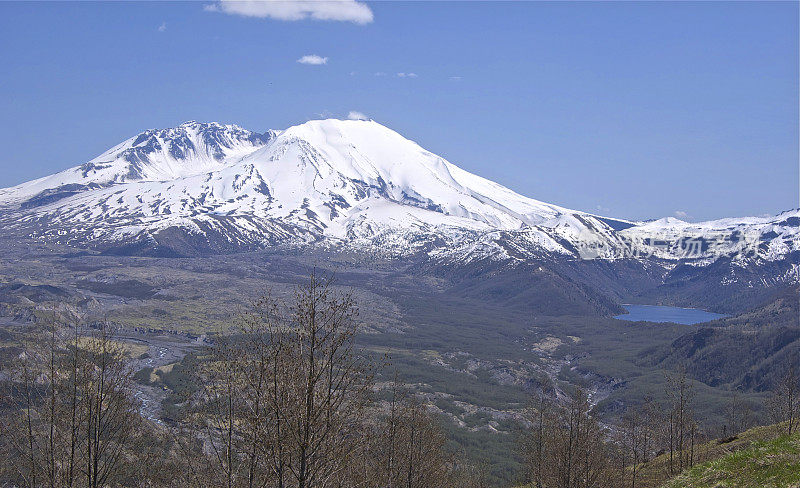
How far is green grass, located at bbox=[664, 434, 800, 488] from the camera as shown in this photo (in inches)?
761

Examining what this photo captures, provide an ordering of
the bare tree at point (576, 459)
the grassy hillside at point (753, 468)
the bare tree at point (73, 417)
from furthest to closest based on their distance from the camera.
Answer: the bare tree at point (576, 459) → the bare tree at point (73, 417) → the grassy hillside at point (753, 468)

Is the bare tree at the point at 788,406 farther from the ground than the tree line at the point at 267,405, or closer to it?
closer to it

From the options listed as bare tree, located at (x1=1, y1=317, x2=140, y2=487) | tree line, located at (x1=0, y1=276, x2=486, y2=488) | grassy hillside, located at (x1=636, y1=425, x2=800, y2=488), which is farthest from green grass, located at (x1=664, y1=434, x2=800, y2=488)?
bare tree, located at (x1=1, y1=317, x2=140, y2=487)

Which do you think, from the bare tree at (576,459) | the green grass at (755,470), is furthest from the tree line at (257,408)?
the bare tree at (576,459)

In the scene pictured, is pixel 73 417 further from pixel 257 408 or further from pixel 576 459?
pixel 576 459

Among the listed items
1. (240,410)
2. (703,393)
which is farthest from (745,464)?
(703,393)

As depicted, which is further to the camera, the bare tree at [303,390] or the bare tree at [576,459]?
the bare tree at [576,459]

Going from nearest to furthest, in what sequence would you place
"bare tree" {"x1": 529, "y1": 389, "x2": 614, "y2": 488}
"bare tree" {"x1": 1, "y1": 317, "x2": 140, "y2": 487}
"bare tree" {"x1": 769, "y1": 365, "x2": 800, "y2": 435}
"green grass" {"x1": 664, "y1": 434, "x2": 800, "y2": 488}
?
"green grass" {"x1": 664, "y1": 434, "x2": 800, "y2": 488} → "bare tree" {"x1": 1, "y1": 317, "x2": 140, "y2": 487} → "bare tree" {"x1": 529, "y1": 389, "x2": 614, "y2": 488} → "bare tree" {"x1": 769, "y1": 365, "x2": 800, "y2": 435}

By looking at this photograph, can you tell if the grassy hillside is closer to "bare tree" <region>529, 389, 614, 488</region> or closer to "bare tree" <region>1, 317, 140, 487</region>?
"bare tree" <region>529, 389, 614, 488</region>

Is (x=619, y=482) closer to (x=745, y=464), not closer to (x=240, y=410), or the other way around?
(x=745, y=464)

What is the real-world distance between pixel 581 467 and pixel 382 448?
14424 mm

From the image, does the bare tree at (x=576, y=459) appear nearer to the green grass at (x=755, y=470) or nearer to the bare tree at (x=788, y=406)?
the green grass at (x=755, y=470)

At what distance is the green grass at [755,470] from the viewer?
19.3 m

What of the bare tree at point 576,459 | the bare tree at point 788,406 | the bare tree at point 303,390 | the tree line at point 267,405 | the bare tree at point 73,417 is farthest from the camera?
the bare tree at point 788,406
